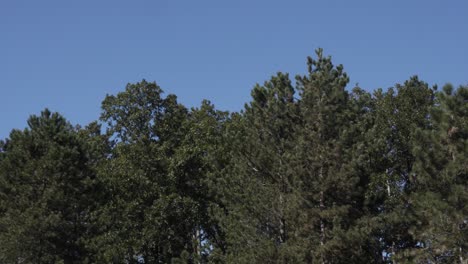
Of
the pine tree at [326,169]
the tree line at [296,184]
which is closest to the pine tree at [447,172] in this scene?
the tree line at [296,184]

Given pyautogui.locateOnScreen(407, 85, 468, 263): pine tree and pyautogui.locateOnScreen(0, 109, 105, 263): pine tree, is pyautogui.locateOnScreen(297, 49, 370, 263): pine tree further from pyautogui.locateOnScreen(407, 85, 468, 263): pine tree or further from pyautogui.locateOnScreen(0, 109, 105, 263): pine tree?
pyautogui.locateOnScreen(0, 109, 105, 263): pine tree

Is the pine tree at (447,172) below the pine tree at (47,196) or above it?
below

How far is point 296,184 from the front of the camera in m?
23.3

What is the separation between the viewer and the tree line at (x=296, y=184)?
1967 cm

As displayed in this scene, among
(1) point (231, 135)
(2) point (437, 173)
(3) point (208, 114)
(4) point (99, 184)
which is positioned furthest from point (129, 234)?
(2) point (437, 173)

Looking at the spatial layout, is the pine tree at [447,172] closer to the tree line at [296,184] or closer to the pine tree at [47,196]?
the tree line at [296,184]

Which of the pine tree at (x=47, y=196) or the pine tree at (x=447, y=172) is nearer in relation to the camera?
the pine tree at (x=447, y=172)

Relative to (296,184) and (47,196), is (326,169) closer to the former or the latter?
(296,184)

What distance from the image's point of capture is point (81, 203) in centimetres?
2983

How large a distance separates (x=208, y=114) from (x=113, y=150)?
643 cm

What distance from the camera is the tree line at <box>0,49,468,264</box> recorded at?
19672 mm

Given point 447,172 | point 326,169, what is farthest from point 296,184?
point 447,172

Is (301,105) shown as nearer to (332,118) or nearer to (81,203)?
(332,118)

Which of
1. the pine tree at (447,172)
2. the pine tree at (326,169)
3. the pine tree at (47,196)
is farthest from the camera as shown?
the pine tree at (47,196)
